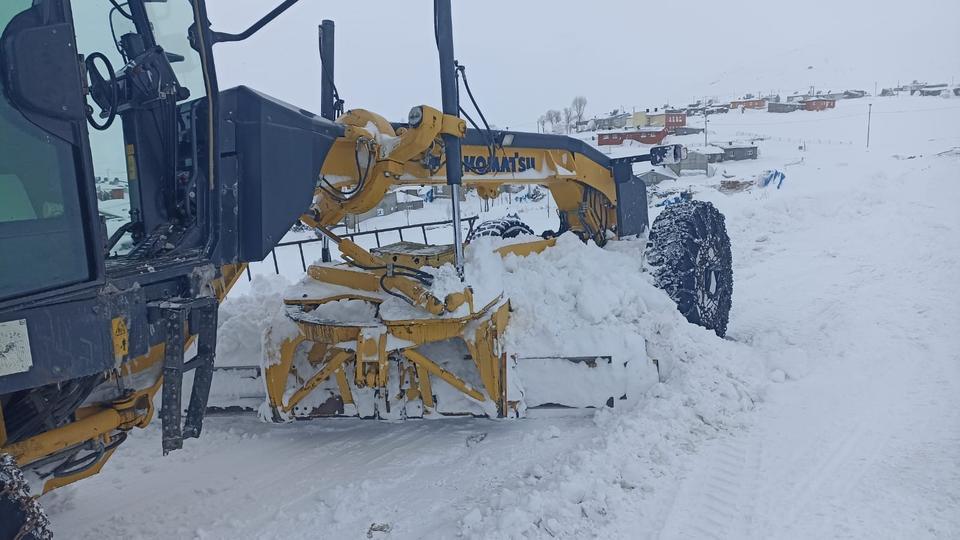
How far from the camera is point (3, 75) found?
7.04 ft

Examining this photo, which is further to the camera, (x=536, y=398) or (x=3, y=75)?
(x=536, y=398)

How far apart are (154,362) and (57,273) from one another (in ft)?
2.56

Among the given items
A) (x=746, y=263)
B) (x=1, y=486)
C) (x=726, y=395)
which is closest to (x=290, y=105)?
(x=1, y=486)

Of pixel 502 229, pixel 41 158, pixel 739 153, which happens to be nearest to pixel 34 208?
pixel 41 158

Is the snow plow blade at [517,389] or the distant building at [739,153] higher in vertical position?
the distant building at [739,153]

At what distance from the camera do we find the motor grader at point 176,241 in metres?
2.26

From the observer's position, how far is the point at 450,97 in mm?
4355

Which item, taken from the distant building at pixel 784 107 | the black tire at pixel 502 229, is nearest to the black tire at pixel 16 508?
the black tire at pixel 502 229

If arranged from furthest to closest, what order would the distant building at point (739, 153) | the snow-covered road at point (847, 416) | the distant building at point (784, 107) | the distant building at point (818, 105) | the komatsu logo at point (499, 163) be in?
1. the distant building at point (784, 107)
2. the distant building at point (818, 105)
3. the distant building at point (739, 153)
4. the komatsu logo at point (499, 163)
5. the snow-covered road at point (847, 416)

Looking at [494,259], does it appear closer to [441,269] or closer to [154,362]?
[441,269]

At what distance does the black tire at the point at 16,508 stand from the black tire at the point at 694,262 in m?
5.00

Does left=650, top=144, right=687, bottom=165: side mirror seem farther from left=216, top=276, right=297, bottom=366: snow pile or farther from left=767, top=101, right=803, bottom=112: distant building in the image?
left=767, top=101, right=803, bottom=112: distant building

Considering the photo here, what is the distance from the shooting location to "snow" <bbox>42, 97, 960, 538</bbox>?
3.50m

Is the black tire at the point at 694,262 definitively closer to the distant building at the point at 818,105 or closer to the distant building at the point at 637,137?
the distant building at the point at 637,137
